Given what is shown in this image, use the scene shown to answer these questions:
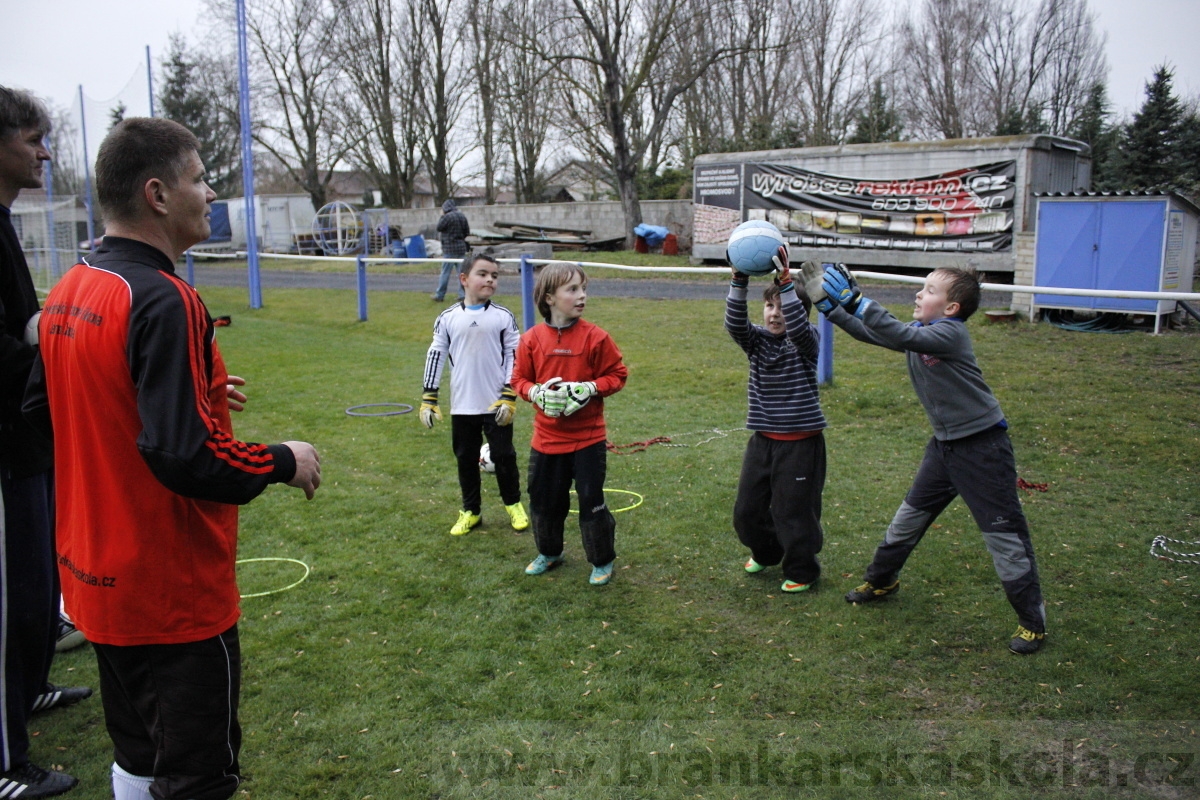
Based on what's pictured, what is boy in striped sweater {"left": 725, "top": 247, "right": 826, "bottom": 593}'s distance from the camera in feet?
15.0

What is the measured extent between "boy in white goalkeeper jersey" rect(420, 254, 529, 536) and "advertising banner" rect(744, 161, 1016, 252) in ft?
51.6

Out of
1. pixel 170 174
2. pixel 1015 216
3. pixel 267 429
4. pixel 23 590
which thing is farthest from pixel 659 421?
pixel 1015 216

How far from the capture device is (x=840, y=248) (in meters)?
21.5

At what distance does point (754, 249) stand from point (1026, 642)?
7.22ft

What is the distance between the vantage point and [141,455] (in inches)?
84.0

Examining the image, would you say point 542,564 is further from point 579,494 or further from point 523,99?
point 523,99

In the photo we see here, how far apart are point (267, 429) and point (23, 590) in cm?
584

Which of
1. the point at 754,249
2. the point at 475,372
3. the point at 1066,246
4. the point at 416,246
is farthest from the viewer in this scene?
the point at 416,246

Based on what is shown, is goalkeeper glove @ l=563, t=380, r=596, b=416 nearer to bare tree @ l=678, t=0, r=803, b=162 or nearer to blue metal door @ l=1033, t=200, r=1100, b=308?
blue metal door @ l=1033, t=200, r=1100, b=308

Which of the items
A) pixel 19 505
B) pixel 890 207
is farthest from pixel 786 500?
pixel 890 207

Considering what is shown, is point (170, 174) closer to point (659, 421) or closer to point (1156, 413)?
point (659, 421)

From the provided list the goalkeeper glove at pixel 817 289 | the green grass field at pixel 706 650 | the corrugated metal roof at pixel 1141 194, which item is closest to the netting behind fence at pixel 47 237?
the green grass field at pixel 706 650

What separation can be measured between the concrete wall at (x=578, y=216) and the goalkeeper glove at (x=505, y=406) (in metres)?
24.2

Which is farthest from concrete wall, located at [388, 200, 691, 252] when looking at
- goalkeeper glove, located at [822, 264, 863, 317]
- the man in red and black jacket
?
the man in red and black jacket
